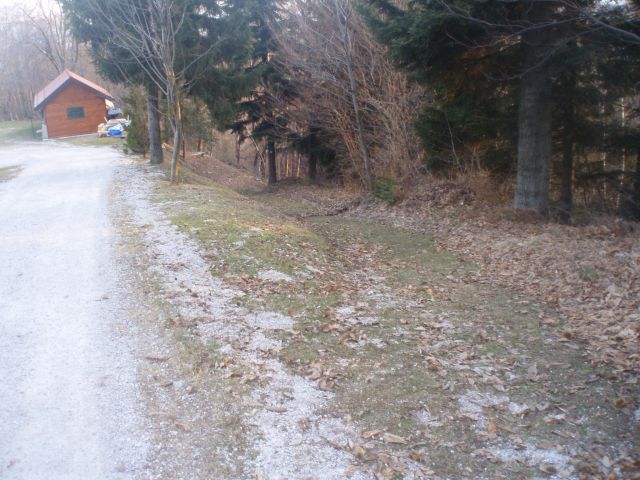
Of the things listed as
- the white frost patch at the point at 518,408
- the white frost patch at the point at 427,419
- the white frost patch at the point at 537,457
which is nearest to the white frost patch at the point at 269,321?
the white frost patch at the point at 427,419

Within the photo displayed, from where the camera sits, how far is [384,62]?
1731cm

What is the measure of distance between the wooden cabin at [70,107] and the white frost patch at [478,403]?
1465 inches

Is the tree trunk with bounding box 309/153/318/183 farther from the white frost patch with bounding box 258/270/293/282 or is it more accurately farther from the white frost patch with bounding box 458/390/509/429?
the white frost patch with bounding box 458/390/509/429

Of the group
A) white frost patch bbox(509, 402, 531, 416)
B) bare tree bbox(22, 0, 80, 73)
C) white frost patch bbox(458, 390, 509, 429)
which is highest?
bare tree bbox(22, 0, 80, 73)

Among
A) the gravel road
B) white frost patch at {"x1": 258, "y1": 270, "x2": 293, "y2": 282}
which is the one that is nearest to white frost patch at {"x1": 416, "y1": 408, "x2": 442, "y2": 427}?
the gravel road

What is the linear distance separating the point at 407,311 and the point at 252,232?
12.9ft

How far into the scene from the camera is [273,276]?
7.98 meters

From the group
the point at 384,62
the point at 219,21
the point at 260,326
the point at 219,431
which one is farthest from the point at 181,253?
the point at 219,21

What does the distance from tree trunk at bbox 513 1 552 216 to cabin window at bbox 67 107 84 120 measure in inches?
1312

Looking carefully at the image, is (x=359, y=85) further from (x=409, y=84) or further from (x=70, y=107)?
(x=70, y=107)

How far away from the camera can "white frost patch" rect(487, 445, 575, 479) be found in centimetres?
400

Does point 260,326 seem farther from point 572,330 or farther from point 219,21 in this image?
point 219,21

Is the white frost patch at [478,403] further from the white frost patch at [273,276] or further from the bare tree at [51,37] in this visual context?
the bare tree at [51,37]

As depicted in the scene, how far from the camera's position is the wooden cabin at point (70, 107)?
3556cm
